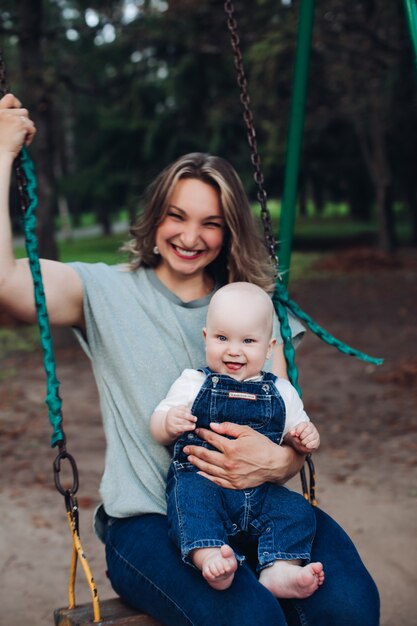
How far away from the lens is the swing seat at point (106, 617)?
2.16 m

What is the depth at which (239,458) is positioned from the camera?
2262 mm

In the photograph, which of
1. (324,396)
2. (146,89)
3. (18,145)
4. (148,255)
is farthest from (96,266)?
(146,89)

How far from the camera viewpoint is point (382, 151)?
1808 centimetres

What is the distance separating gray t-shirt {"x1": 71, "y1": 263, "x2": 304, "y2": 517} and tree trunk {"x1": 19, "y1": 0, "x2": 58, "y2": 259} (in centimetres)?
752

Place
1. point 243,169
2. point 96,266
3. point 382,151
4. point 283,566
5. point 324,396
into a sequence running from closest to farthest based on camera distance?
point 283,566 → point 96,266 → point 324,396 → point 382,151 → point 243,169

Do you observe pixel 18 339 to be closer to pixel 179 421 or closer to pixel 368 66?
pixel 368 66

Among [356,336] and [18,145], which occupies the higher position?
[18,145]

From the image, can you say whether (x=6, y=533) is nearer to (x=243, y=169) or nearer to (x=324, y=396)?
(x=324, y=396)

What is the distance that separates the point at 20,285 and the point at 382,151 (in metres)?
16.7

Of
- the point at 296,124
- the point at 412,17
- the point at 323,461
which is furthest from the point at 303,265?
the point at 412,17

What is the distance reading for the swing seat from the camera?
7.10 feet

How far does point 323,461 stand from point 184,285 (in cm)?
344

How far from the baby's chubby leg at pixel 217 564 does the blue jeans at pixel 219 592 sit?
0.06 meters

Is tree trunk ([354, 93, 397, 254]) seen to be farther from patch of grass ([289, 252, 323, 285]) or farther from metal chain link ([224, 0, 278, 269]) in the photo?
metal chain link ([224, 0, 278, 269])
